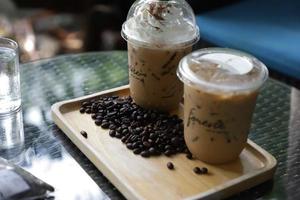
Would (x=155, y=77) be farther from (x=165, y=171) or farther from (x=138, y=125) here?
(x=165, y=171)

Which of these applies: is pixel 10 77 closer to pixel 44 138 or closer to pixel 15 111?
pixel 15 111

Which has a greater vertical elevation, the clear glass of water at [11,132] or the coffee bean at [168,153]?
the coffee bean at [168,153]

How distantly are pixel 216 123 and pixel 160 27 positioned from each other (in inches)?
9.9

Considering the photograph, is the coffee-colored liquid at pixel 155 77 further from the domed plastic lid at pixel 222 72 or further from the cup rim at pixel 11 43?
the cup rim at pixel 11 43

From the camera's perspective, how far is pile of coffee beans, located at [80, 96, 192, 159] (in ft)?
3.28

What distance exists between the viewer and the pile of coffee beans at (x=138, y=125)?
1.00m

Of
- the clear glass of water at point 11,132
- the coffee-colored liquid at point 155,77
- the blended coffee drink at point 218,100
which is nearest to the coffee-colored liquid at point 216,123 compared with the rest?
the blended coffee drink at point 218,100

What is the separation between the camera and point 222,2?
1.92m

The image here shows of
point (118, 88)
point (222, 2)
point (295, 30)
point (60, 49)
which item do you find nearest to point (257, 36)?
point (295, 30)

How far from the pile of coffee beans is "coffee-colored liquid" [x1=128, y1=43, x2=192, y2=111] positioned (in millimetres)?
25

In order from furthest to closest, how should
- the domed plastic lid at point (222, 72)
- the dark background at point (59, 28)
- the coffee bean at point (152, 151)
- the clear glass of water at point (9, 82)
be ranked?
the dark background at point (59, 28) < the clear glass of water at point (9, 82) < the coffee bean at point (152, 151) < the domed plastic lid at point (222, 72)

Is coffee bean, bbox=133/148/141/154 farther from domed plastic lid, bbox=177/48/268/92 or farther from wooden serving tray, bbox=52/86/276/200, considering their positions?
domed plastic lid, bbox=177/48/268/92

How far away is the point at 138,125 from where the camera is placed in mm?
1068

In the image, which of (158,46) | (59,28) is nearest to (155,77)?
(158,46)
